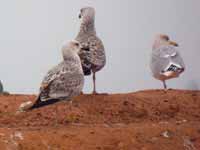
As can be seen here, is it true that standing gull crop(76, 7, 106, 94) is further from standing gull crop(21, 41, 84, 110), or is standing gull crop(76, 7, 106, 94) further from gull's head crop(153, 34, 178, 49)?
gull's head crop(153, 34, 178, 49)

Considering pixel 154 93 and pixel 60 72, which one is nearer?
pixel 60 72

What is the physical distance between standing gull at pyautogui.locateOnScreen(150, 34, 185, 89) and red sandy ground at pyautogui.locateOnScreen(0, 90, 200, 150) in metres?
0.20

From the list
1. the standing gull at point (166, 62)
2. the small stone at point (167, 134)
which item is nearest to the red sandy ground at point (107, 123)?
the small stone at point (167, 134)

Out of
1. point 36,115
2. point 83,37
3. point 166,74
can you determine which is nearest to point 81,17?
point 83,37

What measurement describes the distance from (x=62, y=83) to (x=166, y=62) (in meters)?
1.47

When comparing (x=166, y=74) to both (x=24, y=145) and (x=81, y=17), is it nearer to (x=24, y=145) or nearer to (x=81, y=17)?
(x=81, y=17)

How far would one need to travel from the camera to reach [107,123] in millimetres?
4730

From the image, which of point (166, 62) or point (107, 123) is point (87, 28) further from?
point (107, 123)

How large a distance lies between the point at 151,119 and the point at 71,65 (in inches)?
33.1

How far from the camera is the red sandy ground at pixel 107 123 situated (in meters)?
4.12

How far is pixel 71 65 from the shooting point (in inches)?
184

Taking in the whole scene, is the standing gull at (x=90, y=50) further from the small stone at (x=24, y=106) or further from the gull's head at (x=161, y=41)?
the gull's head at (x=161, y=41)

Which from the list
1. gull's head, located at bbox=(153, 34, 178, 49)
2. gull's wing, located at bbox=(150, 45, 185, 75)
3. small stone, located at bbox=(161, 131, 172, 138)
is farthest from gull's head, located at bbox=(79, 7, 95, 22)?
small stone, located at bbox=(161, 131, 172, 138)

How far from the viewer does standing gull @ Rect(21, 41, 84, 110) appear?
4391mm
